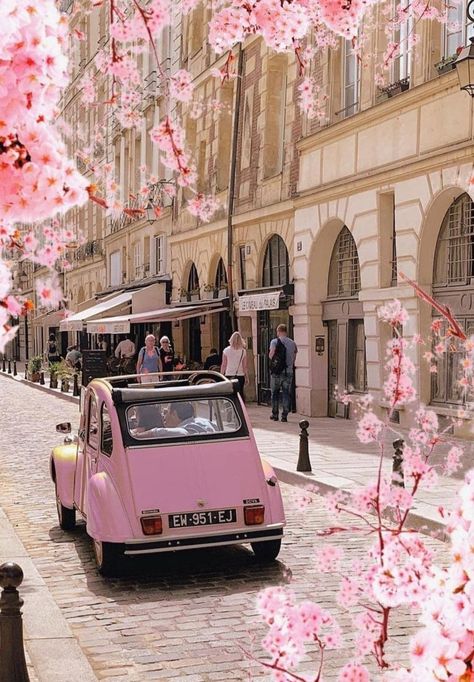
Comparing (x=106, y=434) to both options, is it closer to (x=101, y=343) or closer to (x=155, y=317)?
(x=155, y=317)

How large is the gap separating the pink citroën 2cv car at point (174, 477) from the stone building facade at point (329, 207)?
19.9 ft

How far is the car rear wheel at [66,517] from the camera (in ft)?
26.9

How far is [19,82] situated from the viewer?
189 cm

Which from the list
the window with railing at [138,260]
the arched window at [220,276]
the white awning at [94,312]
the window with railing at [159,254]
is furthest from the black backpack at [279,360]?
the window with railing at [138,260]

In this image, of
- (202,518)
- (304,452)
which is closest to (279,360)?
(304,452)

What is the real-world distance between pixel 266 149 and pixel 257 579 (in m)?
15.6

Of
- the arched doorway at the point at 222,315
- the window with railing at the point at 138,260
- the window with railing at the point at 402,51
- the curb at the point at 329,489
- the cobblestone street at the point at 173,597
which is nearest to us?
the cobblestone street at the point at 173,597

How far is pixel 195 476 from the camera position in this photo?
677 cm

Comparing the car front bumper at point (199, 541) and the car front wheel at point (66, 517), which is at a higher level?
the car front bumper at point (199, 541)

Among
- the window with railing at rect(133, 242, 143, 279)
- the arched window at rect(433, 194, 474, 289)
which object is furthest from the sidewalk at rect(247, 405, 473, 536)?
the window with railing at rect(133, 242, 143, 279)

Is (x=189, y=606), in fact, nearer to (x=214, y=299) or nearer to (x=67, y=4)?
(x=214, y=299)

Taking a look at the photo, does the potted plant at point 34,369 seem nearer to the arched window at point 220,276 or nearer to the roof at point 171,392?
the arched window at point 220,276

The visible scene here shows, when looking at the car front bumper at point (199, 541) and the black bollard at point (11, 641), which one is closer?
the black bollard at point (11, 641)

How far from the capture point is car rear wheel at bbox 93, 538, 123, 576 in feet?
21.5
